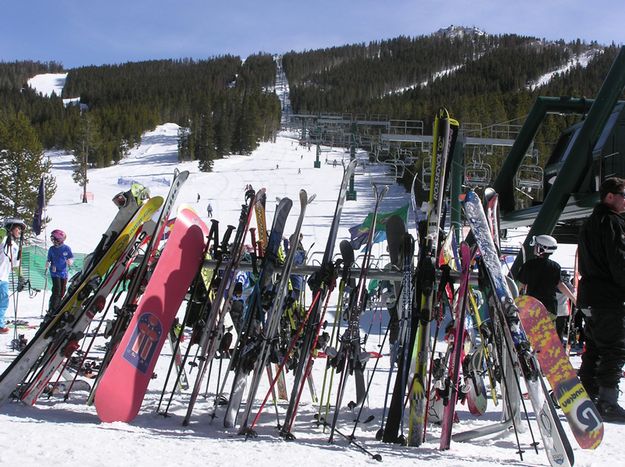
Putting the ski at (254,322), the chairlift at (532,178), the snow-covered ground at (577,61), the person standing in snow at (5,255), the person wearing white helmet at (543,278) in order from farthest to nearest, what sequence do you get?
1. the snow-covered ground at (577,61)
2. the chairlift at (532,178)
3. the person standing in snow at (5,255)
4. the person wearing white helmet at (543,278)
5. the ski at (254,322)

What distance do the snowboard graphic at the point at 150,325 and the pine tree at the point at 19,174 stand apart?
33.6m

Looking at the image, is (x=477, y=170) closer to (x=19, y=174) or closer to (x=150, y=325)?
(x=150, y=325)

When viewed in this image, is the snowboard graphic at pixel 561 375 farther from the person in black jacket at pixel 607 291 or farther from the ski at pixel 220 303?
the ski at pixel 220 303

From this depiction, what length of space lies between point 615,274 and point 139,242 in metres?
3.39

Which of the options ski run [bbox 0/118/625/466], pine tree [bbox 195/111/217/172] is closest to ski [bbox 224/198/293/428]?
ski run [bbox 0/118/625/466]

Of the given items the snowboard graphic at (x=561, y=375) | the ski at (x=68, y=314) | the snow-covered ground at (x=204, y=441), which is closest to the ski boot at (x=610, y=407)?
the snow-covered ground at (x=204, y=441)

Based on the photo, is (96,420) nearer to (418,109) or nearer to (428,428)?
(428,428)

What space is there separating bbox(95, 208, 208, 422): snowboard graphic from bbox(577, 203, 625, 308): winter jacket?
2.78 metres

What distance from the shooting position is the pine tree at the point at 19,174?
35.9 metres

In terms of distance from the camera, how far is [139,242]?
4547 mm

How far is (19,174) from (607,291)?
3892cm

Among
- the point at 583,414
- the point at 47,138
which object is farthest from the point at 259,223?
the point at 47,138

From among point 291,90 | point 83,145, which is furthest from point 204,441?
point 291,90

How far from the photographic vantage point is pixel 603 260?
4.02 metres
